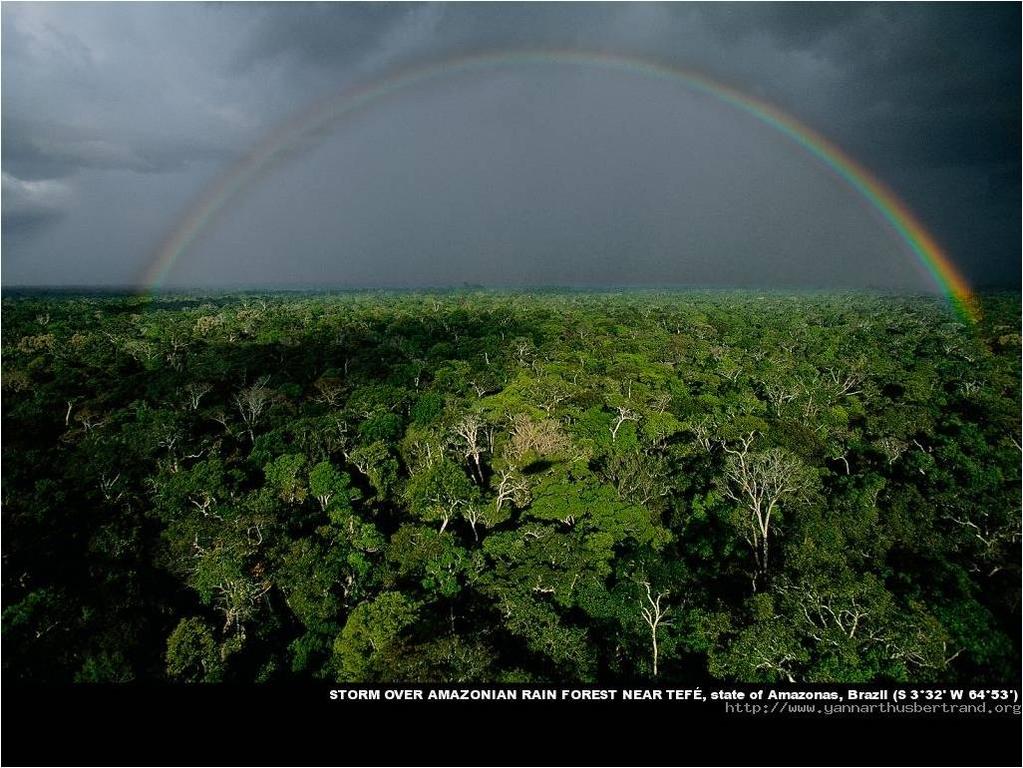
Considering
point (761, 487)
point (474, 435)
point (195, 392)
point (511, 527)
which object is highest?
point (195, 392)

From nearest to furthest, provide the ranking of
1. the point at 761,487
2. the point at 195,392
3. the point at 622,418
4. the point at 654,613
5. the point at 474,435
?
the point at 654,613
the point at 761,487
the point at 474,435
the point at 622,418
the point at 195,392

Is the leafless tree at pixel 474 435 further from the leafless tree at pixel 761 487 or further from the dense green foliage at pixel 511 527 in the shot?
the leafless tree at pixel 761 487

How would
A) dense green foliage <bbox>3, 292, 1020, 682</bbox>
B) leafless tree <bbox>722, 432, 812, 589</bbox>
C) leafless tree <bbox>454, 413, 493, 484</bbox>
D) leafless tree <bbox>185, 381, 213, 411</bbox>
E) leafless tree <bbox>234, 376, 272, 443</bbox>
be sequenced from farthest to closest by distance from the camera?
leafless tree <bbox>185, 381, 213, 411</bbox>
leafless tree <bbox>234, 376, 272, 443</bbox>
leafless tree <bbox>454, 413, 493, 484</bbox>
leafless tree <bbox>722, 432, 812, 589</bbox>
dense green foliage <bbox>3, 292, 1020, 682</bbox>

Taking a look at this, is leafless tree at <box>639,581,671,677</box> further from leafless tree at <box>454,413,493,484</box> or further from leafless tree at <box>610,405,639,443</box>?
leafless tree at <box>610,405,639,443</box>

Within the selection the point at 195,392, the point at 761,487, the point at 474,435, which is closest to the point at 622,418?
the point at 474,435

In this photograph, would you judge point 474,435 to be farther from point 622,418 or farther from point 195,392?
point 195,392

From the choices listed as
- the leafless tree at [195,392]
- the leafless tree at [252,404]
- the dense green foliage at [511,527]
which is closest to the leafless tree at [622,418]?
the dense green foliage at [511,527]

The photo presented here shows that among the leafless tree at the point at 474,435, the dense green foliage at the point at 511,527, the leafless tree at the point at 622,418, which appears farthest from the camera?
the leafless tree at the point at 622,418

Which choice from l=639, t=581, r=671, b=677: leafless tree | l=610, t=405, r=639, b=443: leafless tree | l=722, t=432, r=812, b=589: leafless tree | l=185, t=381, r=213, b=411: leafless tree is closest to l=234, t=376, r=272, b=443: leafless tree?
l=185, t=381, r=213, b=411: leafless tree

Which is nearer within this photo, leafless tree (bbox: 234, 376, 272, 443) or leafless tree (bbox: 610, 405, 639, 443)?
leafless tree (bbox: 610, 405, 639, 443)
